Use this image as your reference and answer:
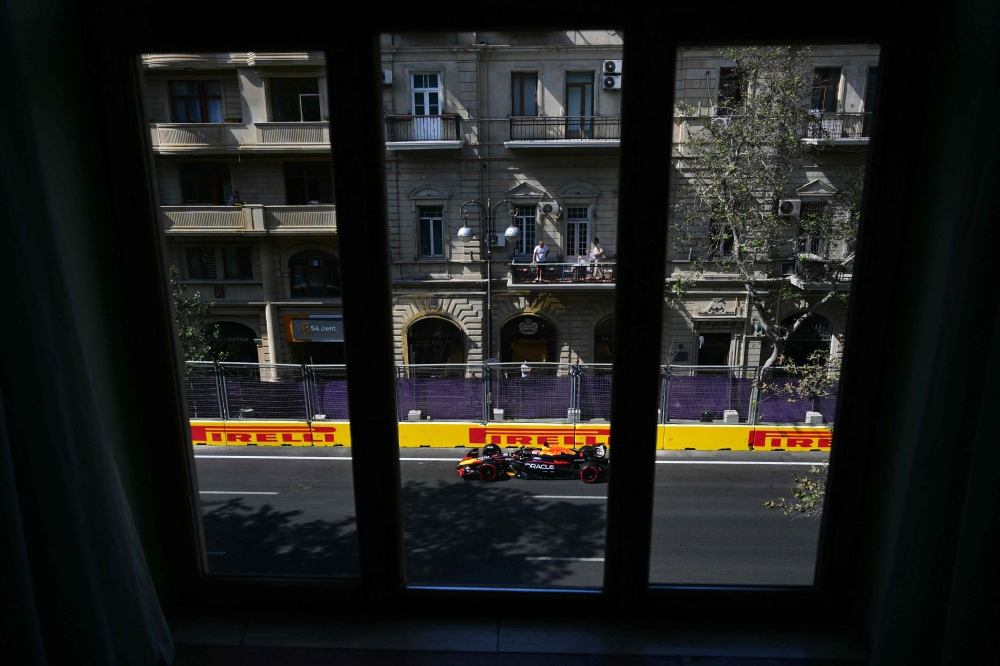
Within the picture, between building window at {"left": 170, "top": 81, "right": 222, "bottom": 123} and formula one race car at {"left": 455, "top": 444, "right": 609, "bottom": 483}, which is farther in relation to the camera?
building window at {"left": 170, "top": 81, "right": 222, "bottom": 123}

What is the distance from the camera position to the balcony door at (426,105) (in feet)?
24.1

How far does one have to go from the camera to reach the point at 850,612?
1.12 meters

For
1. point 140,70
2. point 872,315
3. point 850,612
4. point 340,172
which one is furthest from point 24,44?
point 850,612

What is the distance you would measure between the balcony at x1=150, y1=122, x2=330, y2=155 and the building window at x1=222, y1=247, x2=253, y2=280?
1.19 m

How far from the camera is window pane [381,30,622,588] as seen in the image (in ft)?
20.5

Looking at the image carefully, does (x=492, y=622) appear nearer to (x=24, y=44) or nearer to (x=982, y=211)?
(x=982, y=211)

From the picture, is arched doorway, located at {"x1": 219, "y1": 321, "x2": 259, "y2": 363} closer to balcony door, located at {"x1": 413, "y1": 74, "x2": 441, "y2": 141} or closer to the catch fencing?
the catch fencing

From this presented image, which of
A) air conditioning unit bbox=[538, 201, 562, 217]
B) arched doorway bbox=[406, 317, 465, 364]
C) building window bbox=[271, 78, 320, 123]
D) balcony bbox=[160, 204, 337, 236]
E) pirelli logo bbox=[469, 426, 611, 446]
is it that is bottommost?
pirelli logo bbox=[469, 426, 611, 446]

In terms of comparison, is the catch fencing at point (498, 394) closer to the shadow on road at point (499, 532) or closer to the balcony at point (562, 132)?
the shadow on road at point (499, 532)

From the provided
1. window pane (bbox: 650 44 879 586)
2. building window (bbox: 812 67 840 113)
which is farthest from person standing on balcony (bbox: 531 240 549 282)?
building window (bbox: 812 67 840 113)

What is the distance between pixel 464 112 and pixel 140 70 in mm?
6820

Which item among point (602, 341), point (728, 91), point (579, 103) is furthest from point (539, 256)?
point (728, 91)

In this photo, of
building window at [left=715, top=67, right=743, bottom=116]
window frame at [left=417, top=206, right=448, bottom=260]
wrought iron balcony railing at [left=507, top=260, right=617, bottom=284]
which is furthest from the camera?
window frame at [left=417, top=206, right=448, bottom=260]

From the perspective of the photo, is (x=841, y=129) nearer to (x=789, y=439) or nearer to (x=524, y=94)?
(x=789, y=439)
